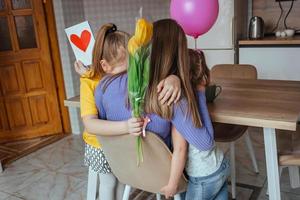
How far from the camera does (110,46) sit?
1298mm

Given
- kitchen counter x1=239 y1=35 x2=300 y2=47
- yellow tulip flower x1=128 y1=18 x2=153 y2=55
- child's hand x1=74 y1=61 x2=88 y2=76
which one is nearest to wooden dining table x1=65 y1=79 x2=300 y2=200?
child's hand x1=74 y1=61 x2=88 y2=76

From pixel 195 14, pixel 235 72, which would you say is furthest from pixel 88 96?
pixel 235 72

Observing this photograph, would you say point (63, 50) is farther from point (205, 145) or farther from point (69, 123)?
point (205, 145)

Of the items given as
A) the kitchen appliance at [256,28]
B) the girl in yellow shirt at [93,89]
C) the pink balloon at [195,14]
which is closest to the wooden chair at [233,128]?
the pink balloon at [195,14]

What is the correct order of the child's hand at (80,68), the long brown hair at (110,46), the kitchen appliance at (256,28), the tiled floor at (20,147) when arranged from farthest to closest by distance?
the kitchen appliance at (256,28) → the tiled floor at (20,147) → the child's hand at (80,68) → the long brown hair at (110,46)

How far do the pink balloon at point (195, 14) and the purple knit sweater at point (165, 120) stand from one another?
0.56m

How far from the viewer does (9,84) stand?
3184 mm

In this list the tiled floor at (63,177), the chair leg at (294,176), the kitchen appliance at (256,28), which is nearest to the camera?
the chair leg at (294,176)

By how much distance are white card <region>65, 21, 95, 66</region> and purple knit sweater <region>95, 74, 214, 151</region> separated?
362 millimetres

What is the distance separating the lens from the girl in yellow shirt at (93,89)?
1.06m

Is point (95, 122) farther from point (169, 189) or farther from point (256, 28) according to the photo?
point (256, 28)

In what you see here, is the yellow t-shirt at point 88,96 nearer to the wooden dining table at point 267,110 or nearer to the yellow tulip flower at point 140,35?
the wooden dining table at point 267,110

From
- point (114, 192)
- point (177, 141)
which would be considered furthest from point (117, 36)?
point (114, 192)

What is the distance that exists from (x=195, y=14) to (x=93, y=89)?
630mm
